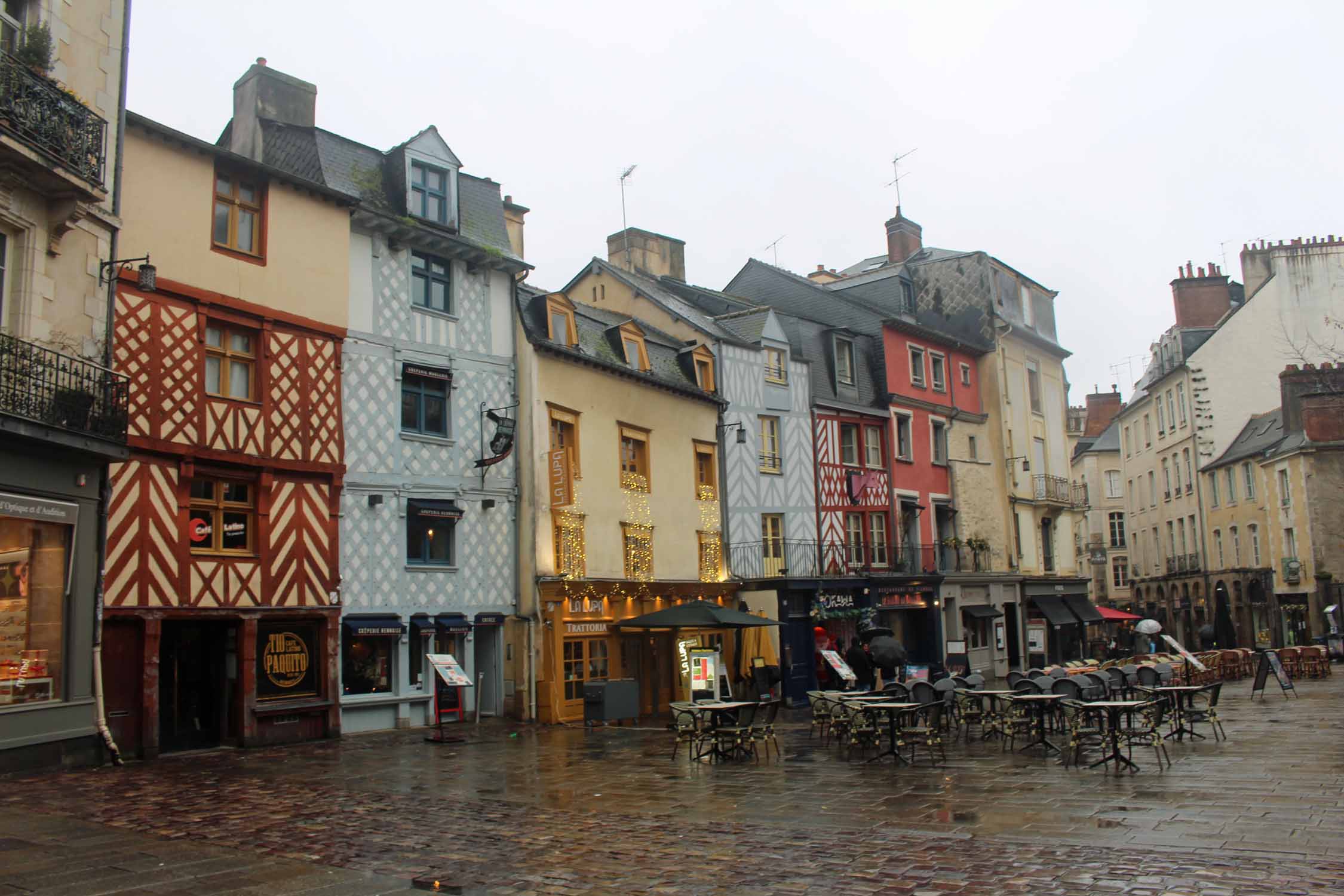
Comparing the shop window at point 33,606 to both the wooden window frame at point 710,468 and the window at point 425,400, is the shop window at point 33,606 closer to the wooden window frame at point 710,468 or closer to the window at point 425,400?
the window at point 425,400

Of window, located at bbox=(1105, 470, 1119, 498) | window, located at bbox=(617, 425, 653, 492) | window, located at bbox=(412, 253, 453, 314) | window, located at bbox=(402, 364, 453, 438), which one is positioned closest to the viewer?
window, located at bbox=(402, 364, 453, 438)

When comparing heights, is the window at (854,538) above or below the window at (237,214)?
below

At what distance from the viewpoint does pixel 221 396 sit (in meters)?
16.8

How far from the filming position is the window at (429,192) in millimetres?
20625

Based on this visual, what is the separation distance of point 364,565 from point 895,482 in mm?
17386

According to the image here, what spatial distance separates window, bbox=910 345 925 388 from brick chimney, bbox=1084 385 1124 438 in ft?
127

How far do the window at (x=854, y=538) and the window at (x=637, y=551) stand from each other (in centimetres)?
748

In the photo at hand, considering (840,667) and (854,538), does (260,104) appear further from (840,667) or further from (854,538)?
(854,538)

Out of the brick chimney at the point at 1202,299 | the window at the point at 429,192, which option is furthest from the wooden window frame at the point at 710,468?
the brick chimney at the point at 1202,299

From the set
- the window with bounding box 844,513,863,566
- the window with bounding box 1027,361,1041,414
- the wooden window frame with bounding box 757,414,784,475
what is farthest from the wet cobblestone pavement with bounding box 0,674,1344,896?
the window with bounding box 1027,361,1041,414

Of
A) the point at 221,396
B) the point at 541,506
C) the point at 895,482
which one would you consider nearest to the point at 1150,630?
the point at 895,482

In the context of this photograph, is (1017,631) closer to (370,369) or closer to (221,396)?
(370,369)

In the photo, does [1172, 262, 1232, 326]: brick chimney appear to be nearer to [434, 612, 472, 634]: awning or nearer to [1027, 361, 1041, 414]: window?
[1027, 361, 1041, 414]: window

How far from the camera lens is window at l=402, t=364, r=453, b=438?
19844 millimetres
